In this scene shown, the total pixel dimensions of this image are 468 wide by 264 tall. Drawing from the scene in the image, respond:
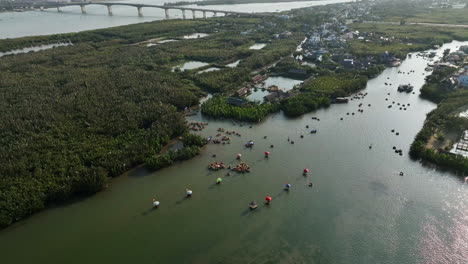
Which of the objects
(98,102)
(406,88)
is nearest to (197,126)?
(98,102)

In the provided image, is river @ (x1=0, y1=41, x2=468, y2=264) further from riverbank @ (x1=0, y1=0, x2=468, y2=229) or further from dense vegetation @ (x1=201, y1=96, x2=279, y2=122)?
dense vegetation @ (x1=201, y1=96, x2=279, y2=122)

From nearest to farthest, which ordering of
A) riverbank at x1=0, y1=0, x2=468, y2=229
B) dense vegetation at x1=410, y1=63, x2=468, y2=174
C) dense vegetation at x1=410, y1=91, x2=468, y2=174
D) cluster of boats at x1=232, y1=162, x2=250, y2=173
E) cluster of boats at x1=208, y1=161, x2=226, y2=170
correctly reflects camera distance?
1. riverbank at x1=0, y1=0, x2=468, y2=229
2. dense vegetation at x1=410, y1=91, x2=468, y2=174
3. dense vegetation at x1=410, y1=63, x2=468, y2=174
4. cluster of boats at x1=232, y1=162, x2=250, y2=173
5. cluster of boats at x1=208, y1=161, x2=226, y2=170

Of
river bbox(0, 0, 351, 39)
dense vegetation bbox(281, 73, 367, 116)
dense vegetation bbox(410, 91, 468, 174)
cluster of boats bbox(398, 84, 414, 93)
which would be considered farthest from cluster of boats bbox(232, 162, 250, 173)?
river bbox(0, 0, 351, 39)

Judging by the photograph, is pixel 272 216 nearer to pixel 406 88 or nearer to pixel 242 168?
pixel 242 168

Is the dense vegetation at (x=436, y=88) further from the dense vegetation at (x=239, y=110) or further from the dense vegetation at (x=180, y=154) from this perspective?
the dense vegetation at (x=180, y=154)

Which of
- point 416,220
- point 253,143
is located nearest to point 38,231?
point 253,143

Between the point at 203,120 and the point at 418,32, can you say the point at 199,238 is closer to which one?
the point at 203,120
